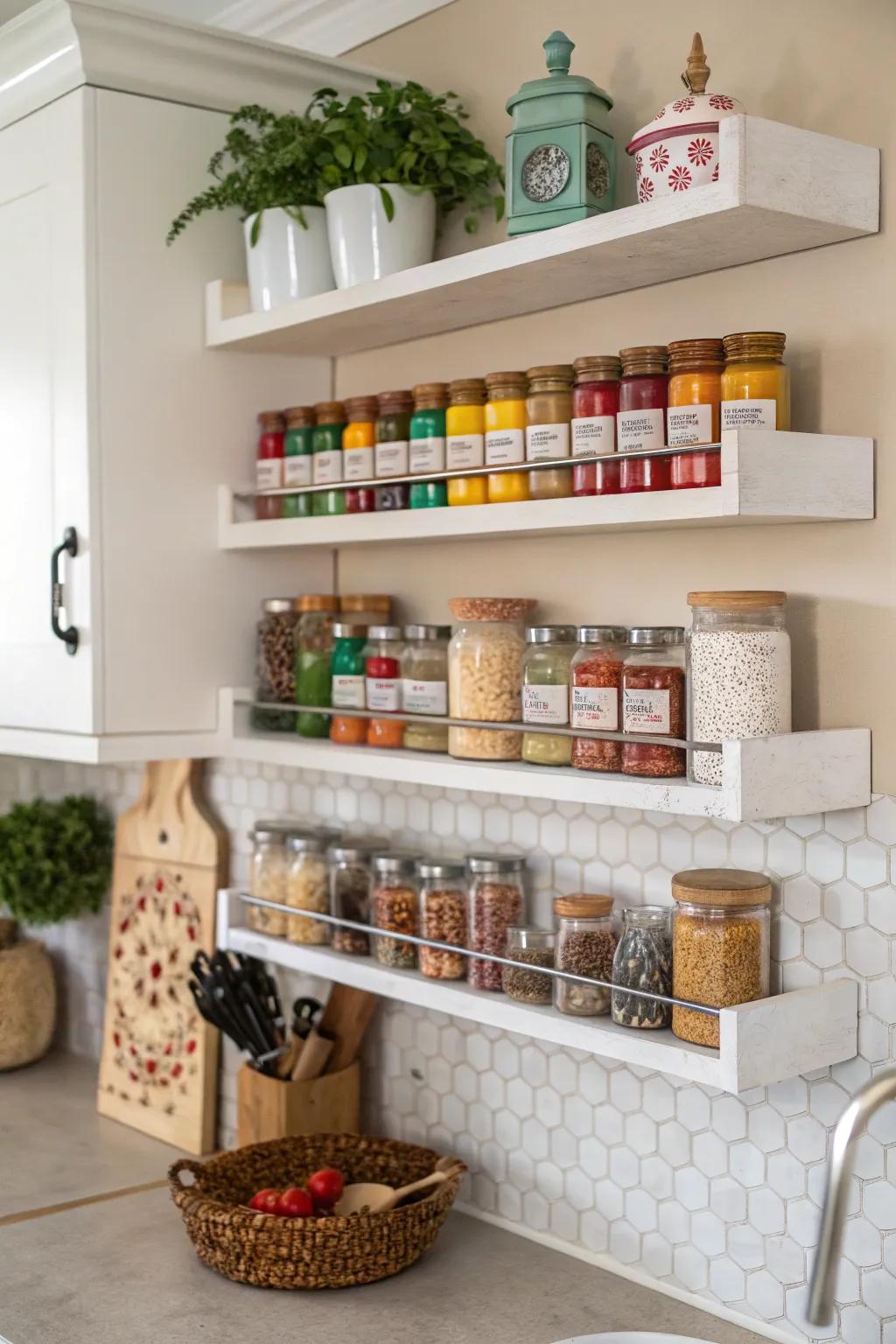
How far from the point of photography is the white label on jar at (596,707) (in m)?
1.65

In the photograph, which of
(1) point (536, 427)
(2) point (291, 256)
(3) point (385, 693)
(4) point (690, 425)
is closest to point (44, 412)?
(2) point (291, 256)

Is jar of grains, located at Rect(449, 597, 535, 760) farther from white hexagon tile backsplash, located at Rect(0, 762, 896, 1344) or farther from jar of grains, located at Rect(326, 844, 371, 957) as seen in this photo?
jar of grains, located at Rect(326, 844, 371, 957)

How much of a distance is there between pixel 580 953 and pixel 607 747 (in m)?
0.26

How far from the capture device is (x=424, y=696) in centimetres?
192

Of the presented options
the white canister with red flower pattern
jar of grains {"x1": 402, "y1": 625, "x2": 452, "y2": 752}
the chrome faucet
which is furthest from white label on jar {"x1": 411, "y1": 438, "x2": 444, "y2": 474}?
the chrome faucet

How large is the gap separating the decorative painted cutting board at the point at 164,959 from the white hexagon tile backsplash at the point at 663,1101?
0.62ft

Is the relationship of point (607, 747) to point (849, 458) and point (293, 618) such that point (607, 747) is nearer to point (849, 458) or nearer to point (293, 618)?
point (849, 458)

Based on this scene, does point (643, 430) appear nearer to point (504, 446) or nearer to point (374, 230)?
point (504, 446)

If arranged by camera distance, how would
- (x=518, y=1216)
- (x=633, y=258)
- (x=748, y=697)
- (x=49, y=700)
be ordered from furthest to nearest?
(x=49, y=700) → (x=518, y=1216) → (x=633, y=258) → (x=748, y=697)

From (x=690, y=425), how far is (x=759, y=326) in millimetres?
195

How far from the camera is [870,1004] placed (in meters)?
1.57

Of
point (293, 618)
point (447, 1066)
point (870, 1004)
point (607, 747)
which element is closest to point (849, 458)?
point (607, 747)

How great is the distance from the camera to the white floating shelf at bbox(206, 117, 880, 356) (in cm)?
143

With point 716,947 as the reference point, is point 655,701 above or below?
above
